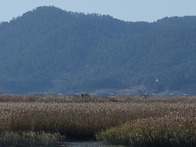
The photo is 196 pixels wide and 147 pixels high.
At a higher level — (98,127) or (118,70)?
(118,70)

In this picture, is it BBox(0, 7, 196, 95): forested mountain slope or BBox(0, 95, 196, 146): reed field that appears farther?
BBox(0, 7, 196, 95): forested mountain slope

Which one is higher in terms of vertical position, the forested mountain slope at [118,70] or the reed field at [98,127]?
the forested mountain slope at [118,70]

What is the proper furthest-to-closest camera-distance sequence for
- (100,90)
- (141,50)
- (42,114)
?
1. (141,50)
2. (100,90)
3. (42,114)

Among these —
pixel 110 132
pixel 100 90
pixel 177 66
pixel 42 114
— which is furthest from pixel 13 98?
pixel 177 66

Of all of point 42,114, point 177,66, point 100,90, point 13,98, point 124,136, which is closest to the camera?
point 124,136

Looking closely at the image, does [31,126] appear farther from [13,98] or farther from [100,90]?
[100,90]

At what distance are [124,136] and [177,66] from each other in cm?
14951

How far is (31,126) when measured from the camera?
87.4ft

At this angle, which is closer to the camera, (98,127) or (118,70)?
(98,127)

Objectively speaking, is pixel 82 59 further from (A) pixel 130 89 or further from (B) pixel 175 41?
(A) pixel 130 89

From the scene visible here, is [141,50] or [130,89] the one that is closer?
[130,89]

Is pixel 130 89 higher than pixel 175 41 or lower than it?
lower

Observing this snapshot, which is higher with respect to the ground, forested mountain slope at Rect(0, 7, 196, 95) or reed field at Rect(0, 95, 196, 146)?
forested mountain slope at Rect(0, 7, 196, 95)

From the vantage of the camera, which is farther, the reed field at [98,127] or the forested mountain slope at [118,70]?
the forested mountain slope at [118,70]
